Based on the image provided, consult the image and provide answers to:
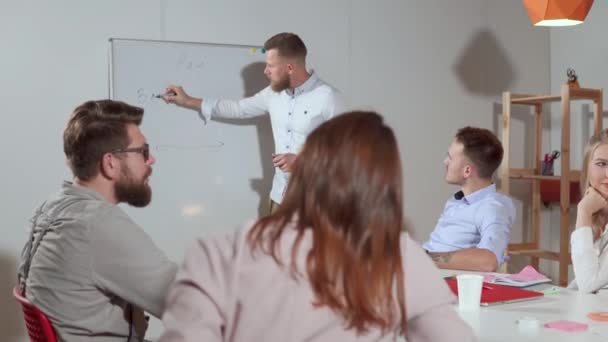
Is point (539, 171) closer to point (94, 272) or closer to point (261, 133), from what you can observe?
point (261, 133)

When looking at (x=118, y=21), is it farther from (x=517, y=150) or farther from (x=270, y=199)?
(x=517, y=150)

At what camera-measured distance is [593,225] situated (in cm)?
264

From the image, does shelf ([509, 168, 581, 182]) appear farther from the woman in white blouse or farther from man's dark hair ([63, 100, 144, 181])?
man's dark hair ([63, 100, 144, 181])

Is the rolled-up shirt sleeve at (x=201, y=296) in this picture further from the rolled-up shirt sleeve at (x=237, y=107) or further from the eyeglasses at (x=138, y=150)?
the rolled-up shirt sleeve at (x=237, y=107)

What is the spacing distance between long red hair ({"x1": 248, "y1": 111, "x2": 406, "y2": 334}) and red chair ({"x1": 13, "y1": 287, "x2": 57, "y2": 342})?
33.2 inches

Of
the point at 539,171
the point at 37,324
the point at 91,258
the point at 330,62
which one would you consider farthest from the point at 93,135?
the point at 539,171

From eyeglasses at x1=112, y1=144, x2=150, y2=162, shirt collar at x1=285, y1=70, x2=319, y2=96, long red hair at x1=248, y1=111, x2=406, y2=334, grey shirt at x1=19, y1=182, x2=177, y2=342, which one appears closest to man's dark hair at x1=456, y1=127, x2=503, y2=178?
shirt collar at x1=285, y1=70, x2=319, y2=96

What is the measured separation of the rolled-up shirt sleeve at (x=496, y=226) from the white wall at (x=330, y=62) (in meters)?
1.46

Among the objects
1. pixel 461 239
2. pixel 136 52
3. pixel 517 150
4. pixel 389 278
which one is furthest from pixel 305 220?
pixel 517 150

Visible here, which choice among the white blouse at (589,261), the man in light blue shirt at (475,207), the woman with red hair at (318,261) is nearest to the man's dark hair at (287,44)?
the man in light blue shirt at (475,207)

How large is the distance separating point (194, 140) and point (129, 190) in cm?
199

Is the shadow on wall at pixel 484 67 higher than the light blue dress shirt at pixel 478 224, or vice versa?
the shadow on wall at pixel 484 67

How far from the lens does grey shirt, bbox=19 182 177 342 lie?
5.58ft

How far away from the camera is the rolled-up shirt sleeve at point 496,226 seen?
2.93 meters
